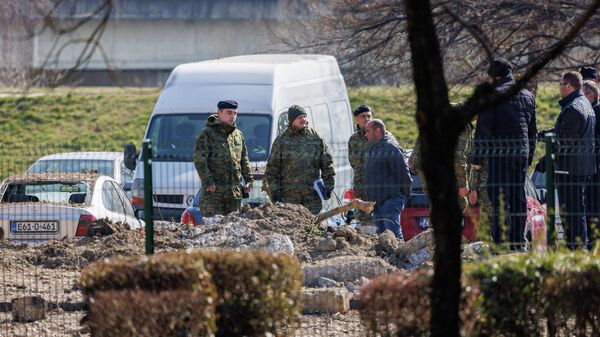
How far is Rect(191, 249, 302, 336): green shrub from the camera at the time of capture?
7.28 metres

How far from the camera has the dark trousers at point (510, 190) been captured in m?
11.5

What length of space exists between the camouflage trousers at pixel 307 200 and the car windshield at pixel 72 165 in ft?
15.1

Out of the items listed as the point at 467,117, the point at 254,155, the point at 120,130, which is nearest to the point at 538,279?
the point at 467,117

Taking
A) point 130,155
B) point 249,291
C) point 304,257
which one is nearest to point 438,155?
point 249,291

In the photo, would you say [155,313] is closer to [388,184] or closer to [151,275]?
[151,275]

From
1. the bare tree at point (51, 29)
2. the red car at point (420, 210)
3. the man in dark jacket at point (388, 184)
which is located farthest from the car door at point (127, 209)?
the bare tree at point (51, 29)

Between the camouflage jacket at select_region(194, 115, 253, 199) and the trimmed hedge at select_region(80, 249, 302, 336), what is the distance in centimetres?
549

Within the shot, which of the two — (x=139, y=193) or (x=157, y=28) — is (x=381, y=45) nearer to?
(x=139, y=193)

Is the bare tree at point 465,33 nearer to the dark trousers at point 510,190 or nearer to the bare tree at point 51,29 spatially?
the dark trousers at point 510,190

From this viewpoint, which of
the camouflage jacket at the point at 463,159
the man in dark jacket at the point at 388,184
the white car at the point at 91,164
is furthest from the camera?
the white car at the point at 91,164

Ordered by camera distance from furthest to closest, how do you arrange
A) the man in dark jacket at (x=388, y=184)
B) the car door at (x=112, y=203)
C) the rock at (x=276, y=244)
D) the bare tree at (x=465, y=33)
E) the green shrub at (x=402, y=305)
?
the bare tree at (x=465, y=33) → the car door at (x=112, y=203) → the man in dark jacket at (x=388, y=184) → the rock at (x=276, y=244) → the green shrub at (x=402, y=305)

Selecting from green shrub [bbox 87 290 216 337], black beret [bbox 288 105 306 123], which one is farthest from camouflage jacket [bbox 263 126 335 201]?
green shrub [bbox 87 290 216 337]

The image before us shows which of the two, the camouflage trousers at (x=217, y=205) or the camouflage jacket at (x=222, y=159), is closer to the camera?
the camouflage jacket at (x=222, y=159)

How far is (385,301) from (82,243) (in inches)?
263
